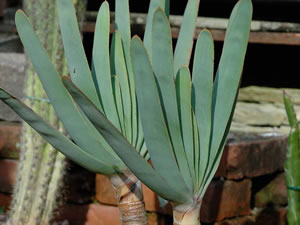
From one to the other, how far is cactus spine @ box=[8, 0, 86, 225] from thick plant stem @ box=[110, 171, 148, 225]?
123 cm

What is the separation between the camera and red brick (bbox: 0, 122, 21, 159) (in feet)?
8.76

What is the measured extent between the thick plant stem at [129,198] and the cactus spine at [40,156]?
4.05 ft

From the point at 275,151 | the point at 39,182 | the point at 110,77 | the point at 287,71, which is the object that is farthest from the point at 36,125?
the point at 287,71

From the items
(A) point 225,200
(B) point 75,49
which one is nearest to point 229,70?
(B) point 75,49

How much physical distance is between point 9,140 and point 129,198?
1.89m

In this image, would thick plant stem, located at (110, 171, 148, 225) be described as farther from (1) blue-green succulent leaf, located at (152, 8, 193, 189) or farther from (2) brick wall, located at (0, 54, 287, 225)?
(2) brick wall, located at (0, 54, 287, 225)

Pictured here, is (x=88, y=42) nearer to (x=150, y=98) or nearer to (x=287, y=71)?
(x=287, y=71)

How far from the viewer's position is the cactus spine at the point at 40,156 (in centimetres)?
207

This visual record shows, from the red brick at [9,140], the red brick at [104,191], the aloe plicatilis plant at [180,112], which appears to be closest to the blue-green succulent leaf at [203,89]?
the aloe plicatilis plant at [180,112]

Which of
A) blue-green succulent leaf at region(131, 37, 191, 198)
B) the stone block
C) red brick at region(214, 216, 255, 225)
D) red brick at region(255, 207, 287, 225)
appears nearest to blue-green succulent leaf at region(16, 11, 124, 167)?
blue-green succulent leaf at region(131, 37, 191, 198)

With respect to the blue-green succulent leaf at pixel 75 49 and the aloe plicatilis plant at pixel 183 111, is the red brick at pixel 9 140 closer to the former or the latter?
the blue-green succulent leaf at pixel 75 49

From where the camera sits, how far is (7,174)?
2.70 metres

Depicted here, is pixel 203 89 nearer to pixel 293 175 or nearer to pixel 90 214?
pixel 293 175

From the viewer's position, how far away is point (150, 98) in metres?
0.74
